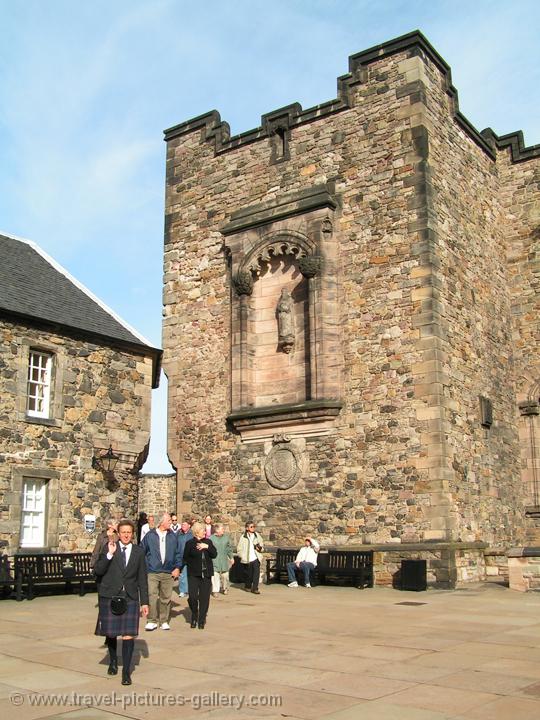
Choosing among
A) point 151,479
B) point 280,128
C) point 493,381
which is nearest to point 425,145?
point 280,128

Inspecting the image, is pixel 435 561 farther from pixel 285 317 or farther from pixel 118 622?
pixel 118 622

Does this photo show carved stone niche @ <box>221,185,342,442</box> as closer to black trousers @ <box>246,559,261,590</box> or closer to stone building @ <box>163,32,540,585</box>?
stone building @ <box>163,32,540,585</box>

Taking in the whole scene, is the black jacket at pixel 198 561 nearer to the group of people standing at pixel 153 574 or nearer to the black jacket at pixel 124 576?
the group of people standing at pixel 153 574

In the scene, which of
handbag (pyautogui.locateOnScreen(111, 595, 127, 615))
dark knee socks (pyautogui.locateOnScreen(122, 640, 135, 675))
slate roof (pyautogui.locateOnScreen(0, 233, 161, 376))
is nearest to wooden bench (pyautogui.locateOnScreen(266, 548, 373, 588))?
slate roof (pyautogui.locateOnScreen(0, 233, 161, 376))

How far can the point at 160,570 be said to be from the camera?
33.5 feet

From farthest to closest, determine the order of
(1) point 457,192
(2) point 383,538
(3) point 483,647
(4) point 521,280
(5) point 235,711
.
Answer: (4) point 521,280, (1) point 457,192, (2) point 383,538, (3) point 483,647, (5) point 235,711

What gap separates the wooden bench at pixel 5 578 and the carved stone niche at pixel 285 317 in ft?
19.3

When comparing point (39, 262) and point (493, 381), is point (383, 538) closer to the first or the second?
point (493, 381)

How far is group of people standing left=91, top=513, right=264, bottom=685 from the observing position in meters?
7.24

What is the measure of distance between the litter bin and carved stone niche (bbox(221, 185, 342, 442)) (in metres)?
3.29

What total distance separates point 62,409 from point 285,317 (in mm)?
5096

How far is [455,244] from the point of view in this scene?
17312 mm

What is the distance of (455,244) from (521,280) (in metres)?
3.30

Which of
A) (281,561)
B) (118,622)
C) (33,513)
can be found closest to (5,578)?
(33,513)
